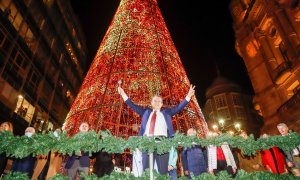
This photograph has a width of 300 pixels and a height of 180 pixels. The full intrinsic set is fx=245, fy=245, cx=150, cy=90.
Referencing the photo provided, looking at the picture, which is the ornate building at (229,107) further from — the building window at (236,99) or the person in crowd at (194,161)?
the person in crowd at (194,161)

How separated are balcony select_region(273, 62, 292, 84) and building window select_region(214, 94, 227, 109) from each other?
21.0m

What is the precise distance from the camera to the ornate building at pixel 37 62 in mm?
19031

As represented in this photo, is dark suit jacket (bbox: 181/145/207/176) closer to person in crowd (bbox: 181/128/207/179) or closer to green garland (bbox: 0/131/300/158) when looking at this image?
person in crowd (bbox: 181/128/207/179)

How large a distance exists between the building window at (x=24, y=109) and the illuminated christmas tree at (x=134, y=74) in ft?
46.0

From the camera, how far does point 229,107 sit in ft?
135

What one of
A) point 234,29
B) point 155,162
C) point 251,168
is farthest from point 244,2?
point 155,162

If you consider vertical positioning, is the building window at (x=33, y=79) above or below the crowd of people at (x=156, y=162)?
above

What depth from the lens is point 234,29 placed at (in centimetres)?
2844

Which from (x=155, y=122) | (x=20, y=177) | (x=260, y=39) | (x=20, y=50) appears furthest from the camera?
(x=260, y=39)

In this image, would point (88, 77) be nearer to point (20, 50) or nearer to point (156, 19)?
point (156, 19)

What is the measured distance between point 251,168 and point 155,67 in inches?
186

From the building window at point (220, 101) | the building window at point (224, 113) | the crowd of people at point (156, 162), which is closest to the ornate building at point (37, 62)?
the crowd of people at point (156, 162)

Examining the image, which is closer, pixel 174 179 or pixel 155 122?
pixel 174 179

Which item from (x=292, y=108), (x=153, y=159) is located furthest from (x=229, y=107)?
(x=153, y=159)
